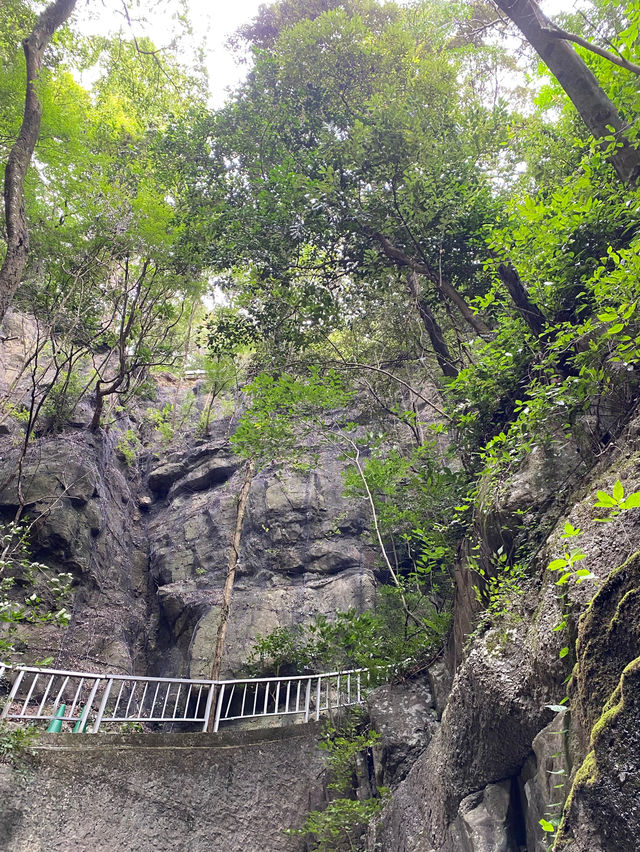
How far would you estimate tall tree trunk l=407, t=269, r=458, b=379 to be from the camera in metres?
7.40

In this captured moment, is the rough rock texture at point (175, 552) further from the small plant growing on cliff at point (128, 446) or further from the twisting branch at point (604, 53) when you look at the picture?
the twisting branch at point (604, 53)

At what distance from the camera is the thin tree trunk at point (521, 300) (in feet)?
17.0

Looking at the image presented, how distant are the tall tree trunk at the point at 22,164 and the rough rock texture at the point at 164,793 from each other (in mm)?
4162

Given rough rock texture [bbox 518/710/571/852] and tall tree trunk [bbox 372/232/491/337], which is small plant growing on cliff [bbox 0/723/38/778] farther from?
tall tree trunk [bbox 372/232/491/337]

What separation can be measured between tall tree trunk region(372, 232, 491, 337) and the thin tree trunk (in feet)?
3.25

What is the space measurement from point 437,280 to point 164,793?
677 cm

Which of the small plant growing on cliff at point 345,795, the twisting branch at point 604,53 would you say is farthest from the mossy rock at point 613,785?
the small plant growing on cliff at point 345,795

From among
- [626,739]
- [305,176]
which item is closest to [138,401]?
[305,176]

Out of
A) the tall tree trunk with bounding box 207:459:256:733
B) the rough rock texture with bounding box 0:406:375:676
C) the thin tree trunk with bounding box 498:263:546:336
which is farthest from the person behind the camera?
the rough rock texture with bounding box 0:406:375:676

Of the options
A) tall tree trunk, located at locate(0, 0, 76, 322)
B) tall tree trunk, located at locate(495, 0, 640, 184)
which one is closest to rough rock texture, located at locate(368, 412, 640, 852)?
tall tree trunk, located at locate(495, 0, 640, 184)

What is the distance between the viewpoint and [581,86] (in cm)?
465

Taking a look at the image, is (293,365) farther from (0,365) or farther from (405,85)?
(0,365)

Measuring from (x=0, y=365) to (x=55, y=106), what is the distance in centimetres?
891

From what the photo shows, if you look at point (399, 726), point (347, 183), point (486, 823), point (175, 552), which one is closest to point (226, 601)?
point (399, 726)
